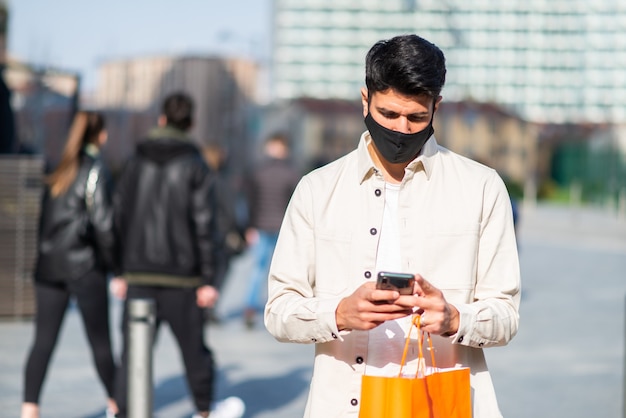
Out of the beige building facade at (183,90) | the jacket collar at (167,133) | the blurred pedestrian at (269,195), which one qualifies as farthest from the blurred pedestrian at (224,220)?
the beige building facade at (183,90)

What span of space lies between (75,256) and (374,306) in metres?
4.17

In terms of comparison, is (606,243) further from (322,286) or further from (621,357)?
(322,286)

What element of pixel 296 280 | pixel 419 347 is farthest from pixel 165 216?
pixel 419 347

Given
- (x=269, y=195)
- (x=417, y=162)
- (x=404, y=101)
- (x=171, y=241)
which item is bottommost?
(x=269, y=195)

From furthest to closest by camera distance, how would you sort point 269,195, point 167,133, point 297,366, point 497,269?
1. point 269,195
2. point 297,366
3. point 167,133
4. point 497,269

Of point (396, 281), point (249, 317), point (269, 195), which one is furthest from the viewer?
point (269, 195)

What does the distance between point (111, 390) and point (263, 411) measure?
3.84 feet

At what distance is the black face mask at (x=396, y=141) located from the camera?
2.96 meters

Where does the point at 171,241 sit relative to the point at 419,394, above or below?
below

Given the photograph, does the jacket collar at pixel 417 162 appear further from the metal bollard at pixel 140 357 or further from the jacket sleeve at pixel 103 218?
the jacket sleeve at pixel 103 218

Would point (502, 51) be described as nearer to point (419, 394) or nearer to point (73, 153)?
point (73, 153)

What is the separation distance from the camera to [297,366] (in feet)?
30.5

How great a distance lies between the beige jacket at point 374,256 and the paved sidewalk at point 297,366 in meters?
4.37

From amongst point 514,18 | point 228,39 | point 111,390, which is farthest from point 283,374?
point 514,18
